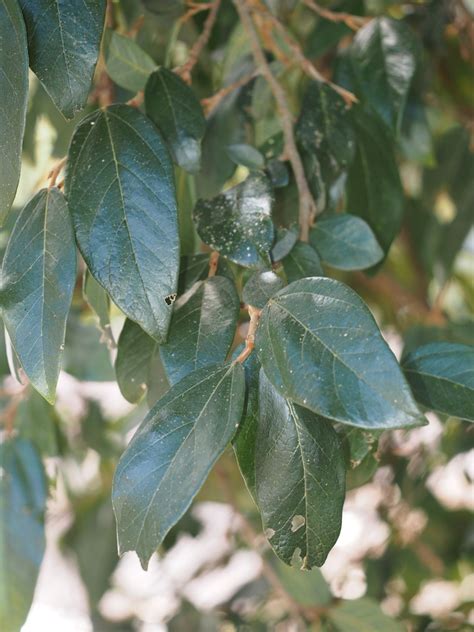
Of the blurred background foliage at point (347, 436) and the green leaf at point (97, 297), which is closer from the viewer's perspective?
the green leaf at point (97, 297)

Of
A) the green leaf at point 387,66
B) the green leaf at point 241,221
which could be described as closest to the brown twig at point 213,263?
the green leaf at point 241,221

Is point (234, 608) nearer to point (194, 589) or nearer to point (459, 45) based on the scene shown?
point (194, 589)

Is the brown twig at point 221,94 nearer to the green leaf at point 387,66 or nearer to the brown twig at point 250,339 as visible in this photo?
the green leaf at point 387,66

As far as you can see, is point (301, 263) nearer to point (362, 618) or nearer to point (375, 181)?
point (375, 181)

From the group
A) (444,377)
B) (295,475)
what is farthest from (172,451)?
(444,377)

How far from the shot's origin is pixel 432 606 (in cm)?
154

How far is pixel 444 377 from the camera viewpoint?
0.52m

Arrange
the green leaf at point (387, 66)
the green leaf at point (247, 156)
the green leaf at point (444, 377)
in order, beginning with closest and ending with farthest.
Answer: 1. the green leaf at point (444, 377)
2. the green leaf at point (247, 156)
3. the green leaf at point (387, 66)

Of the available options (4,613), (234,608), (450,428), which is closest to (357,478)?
(4,613)

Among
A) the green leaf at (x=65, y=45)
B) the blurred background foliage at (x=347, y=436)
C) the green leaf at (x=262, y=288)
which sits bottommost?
the blurred background foliage at (x=347, y=436)

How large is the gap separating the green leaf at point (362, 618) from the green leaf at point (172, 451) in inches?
18.4

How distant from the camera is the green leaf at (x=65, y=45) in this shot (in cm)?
47

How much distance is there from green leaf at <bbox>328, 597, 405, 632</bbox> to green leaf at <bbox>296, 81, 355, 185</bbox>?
0.44 metres

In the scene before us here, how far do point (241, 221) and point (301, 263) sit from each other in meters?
0.05
